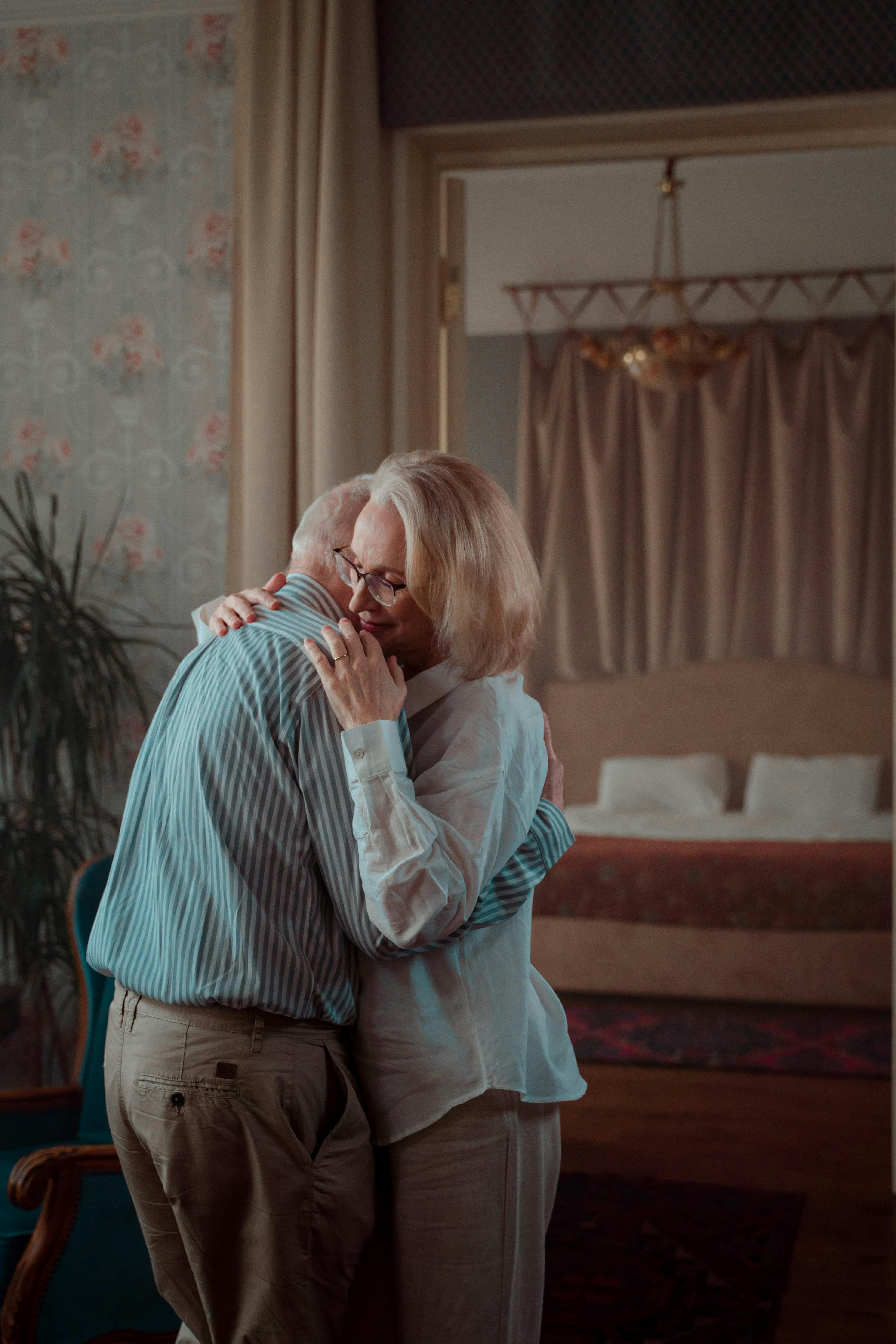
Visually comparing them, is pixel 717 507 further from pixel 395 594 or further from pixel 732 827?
pixel 395 594

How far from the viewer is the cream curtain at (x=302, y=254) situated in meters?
2.73

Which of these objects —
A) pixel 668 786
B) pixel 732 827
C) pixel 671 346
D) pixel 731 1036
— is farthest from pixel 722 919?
pixel 671 346

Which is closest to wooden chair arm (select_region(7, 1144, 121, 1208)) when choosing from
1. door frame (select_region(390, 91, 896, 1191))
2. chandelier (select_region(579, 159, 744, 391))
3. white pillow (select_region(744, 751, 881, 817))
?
door frame (select_region(390, 91, 896, 1191))

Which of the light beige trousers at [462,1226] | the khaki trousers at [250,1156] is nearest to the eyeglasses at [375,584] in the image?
the khaki trousers at [250,1156]

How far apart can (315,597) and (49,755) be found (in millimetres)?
1521

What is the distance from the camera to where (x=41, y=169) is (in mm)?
3027

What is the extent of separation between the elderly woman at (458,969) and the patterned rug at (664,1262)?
47.3 inches

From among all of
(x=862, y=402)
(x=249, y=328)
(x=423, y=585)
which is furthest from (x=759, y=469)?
(x=423, y=585)

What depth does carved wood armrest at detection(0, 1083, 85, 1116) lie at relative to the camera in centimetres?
233

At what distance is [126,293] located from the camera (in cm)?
300

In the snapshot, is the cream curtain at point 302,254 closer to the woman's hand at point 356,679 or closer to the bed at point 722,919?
the woman's hand at point 356,679

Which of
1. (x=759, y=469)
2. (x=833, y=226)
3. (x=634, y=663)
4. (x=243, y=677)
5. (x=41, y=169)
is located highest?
(x=833, y=226)

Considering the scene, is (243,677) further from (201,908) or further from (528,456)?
(528,456)

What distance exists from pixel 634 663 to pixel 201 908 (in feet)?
18.2
